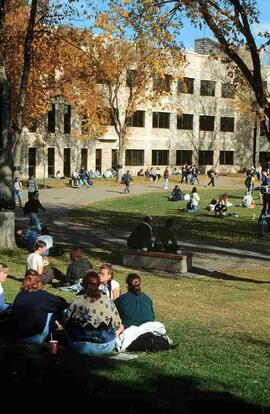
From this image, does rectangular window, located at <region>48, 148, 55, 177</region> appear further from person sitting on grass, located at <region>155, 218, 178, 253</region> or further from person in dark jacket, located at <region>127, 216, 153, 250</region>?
person sitting on grass, located at <region>155, 218, 178, 253</region>

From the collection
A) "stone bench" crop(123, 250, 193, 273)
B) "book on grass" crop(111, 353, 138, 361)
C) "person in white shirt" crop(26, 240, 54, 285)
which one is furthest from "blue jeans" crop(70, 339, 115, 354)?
"stone bench" crop(123, 250, 193, 273)

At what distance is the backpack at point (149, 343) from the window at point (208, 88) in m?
56.7

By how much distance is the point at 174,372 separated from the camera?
6.82m

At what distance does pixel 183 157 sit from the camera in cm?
6231

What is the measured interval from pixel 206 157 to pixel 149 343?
188ft

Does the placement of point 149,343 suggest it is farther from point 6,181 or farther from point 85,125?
point 85,125

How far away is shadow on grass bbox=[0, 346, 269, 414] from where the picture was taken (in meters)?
5.50

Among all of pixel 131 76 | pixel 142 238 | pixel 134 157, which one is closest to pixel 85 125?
pixel 131 76

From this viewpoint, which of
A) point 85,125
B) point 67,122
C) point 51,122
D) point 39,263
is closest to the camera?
point 39,263

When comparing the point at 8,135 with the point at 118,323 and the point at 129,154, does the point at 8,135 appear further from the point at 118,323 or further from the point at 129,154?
the point at 129,154

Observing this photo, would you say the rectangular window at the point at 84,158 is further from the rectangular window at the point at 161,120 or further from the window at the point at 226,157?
the window at the point at 226,157

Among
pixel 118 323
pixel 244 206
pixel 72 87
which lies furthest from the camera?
pixel 72 87

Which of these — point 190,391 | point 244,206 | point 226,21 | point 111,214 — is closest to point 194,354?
point 190,391

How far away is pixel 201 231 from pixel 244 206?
378 inches
